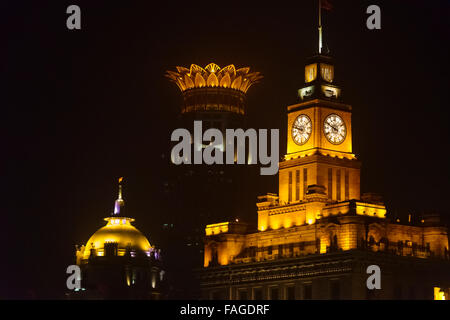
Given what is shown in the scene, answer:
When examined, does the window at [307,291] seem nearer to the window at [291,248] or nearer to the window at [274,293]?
the window at [291,248]

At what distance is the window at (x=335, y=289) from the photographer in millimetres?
187750

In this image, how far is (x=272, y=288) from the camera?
198 m

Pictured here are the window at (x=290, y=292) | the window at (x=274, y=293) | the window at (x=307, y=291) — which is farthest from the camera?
the window at (x=274, y=293)

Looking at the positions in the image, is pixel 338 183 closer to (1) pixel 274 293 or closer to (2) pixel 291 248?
(2) pixel 291 248

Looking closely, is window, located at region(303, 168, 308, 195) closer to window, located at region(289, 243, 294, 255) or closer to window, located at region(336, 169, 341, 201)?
window, located at region(336, 169, 341, 201)

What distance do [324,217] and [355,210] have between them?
5716 mm

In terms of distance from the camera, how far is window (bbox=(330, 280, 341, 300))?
7392 inches

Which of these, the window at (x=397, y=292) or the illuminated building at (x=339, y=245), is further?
the window at (x=397, y=292)

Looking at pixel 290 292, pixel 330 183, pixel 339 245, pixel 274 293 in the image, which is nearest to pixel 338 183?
pixel 330 183

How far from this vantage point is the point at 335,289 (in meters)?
188

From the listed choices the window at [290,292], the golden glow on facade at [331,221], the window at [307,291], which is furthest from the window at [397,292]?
the window at [290,292]
